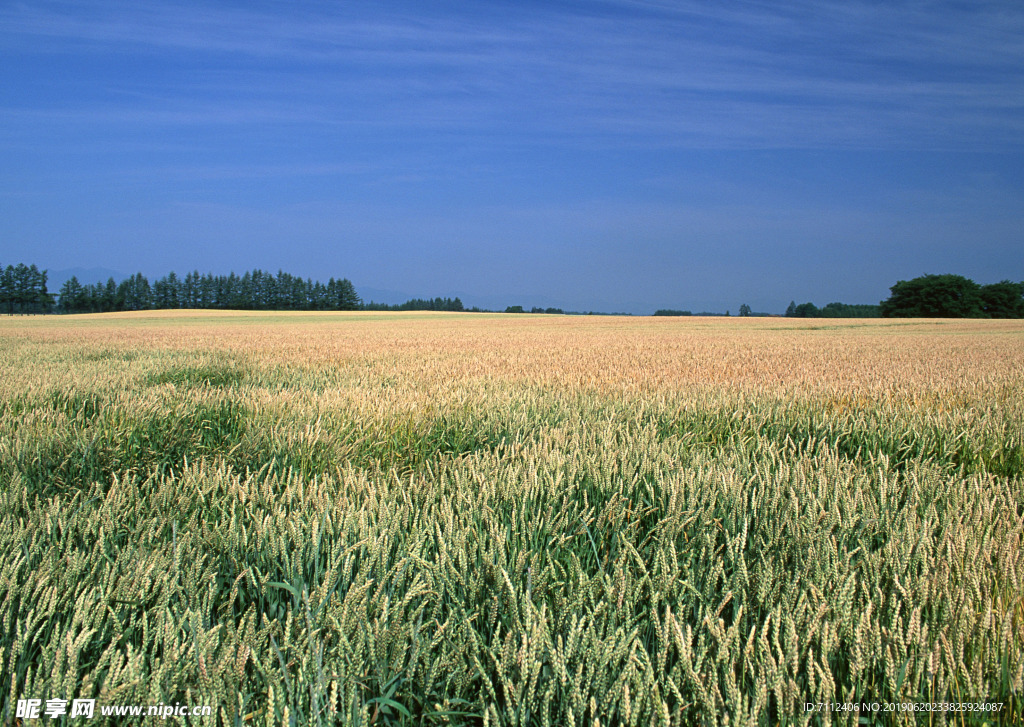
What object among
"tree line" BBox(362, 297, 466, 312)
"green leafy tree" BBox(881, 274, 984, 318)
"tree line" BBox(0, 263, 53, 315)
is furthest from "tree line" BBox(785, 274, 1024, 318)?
"tree line" BBox(0, 263, 53, 315)

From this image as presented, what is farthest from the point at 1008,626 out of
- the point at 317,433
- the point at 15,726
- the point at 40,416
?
the point at 40,416

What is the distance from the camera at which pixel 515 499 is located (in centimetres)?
209

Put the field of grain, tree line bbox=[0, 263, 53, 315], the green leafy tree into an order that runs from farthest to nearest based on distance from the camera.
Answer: tree line bbox=[0, 263, 53, 315] < the green leafy tree < the field of grain

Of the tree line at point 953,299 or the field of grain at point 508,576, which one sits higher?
the tree line at point 953,299

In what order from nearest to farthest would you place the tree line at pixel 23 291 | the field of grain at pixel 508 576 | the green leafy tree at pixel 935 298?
the field of grain at pixel 508 576
the green leafy tree at pixel 935 298
the tree line at pixel 23 291

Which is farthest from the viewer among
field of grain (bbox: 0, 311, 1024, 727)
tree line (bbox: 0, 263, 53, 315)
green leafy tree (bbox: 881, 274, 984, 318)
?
tree line (bbox: 0, 263, 53, 315)

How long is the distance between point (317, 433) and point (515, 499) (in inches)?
64.9

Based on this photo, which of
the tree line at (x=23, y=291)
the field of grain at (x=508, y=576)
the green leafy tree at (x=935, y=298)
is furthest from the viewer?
the tree line at (x=23, y=291)

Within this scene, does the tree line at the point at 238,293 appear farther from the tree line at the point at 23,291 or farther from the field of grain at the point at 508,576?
the field of grain at the point at 508,576

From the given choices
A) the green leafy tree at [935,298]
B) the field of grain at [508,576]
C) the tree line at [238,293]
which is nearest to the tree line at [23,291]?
the tree line at [238,293]

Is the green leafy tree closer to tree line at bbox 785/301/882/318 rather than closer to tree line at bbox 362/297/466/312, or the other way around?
tree line at bbox 785/301/882/318

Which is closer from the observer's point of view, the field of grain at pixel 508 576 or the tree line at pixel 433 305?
the field of grain at pixel 508 576

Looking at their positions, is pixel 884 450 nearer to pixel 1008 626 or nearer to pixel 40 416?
pixel 1008 626

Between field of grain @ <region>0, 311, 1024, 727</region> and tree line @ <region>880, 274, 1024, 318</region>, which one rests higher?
tree line @ <region>880, 274, 1024, 318</region>
